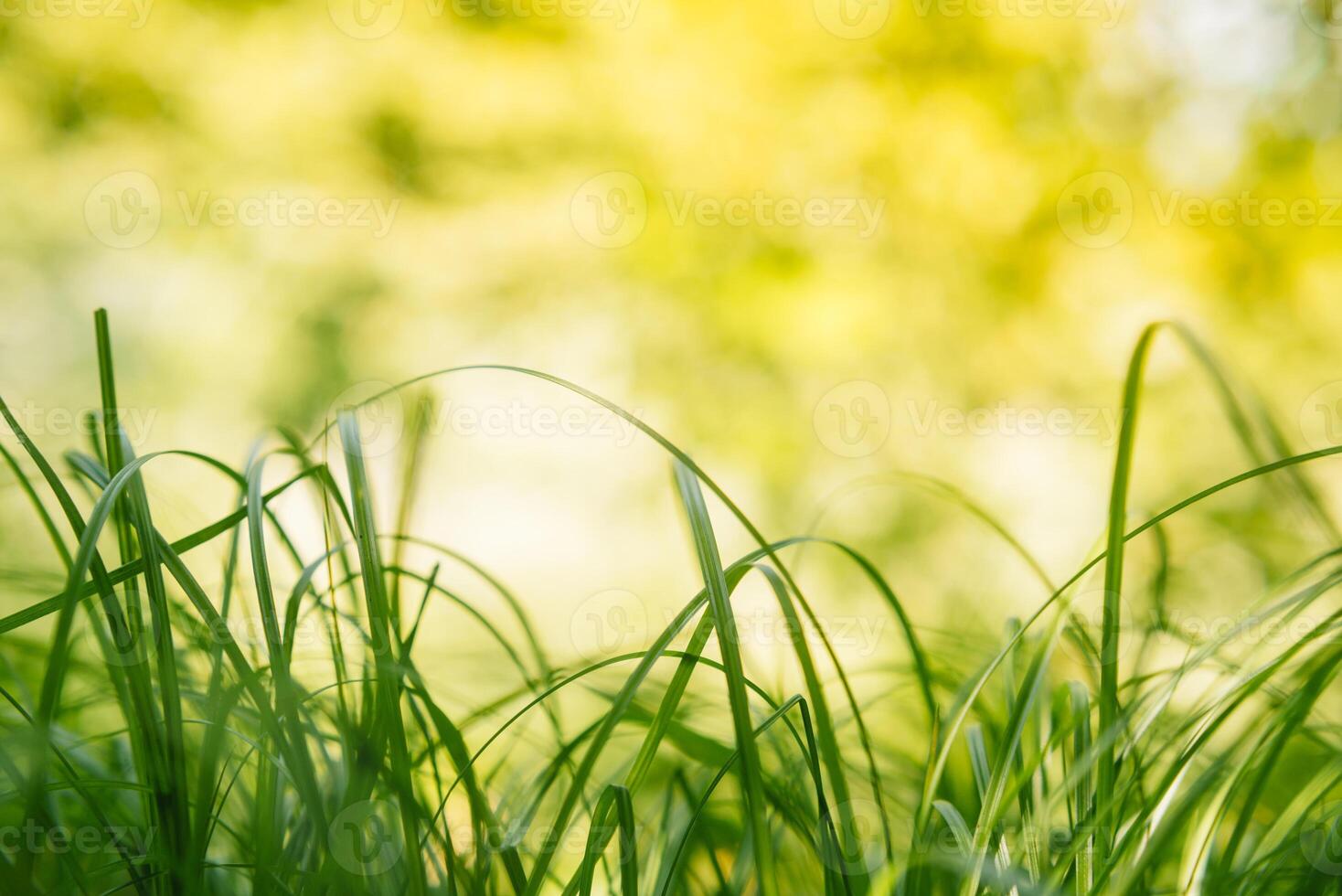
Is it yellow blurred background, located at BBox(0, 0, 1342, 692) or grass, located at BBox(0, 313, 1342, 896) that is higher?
yellow blurred background, located at BBox(0, 0, 1342, 692)

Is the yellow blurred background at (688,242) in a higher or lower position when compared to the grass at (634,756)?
higher

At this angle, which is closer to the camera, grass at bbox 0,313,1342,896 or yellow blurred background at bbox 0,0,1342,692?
grass at bbox 0,313,1342,896

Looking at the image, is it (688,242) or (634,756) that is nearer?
(634,756)

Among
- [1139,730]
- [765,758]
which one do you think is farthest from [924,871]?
[765,758]

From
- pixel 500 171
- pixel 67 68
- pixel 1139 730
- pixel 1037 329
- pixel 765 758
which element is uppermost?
pixel 67 68

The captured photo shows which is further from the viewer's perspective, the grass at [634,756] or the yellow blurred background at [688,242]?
the yellow blurred background at [688,242]

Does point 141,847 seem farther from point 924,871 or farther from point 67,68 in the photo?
point 67,68

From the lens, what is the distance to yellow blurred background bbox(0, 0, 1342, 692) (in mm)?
1459

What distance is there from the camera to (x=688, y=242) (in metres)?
1.61

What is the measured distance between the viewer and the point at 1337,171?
1397 millimetres

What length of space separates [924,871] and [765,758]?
1.08 ft

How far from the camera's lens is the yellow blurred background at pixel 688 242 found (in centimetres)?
146

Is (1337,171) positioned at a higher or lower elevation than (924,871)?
higher

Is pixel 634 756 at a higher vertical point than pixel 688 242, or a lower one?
lower
